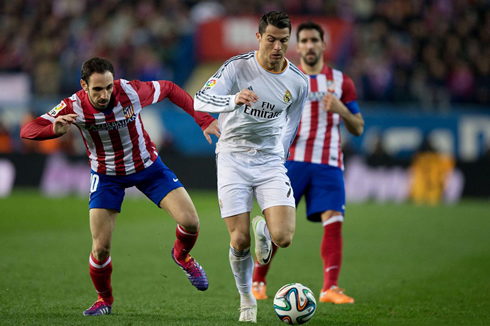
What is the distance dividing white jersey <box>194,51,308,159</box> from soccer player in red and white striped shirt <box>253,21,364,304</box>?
1.00 m

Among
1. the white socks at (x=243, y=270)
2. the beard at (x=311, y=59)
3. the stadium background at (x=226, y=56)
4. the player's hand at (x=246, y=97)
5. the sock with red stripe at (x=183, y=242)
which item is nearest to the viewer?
the player's hand at (x=246, y=97)

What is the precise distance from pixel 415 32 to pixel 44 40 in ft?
34.3

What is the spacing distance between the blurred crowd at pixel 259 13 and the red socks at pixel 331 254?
11941 millimetres

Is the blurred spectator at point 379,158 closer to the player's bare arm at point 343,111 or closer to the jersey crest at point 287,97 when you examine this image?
the player's bare arm at point 343,111

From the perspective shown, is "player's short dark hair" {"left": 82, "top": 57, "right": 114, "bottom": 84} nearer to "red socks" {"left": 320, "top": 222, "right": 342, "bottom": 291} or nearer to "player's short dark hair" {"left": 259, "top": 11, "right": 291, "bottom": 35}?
"player's short dark hair" {"left": 259, "top": 11, "right": 291, "bottom": 35}

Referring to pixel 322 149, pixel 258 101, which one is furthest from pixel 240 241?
pixel 322 149

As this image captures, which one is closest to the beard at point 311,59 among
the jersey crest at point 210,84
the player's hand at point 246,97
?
the jersey crest at point 210,84

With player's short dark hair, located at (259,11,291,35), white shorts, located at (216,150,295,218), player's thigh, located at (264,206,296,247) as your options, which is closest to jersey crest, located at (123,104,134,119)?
white shorts, located at (216,150,295,218)

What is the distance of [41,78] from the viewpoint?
63.3ft

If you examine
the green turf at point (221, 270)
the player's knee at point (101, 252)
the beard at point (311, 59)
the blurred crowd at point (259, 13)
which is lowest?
the green turf at point (221, 270)

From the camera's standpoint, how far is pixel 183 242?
244 inches

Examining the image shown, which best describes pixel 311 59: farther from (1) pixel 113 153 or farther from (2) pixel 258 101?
(1) pixel 113 153

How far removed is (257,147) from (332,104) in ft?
4.17

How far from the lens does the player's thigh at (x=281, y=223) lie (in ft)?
17.6
